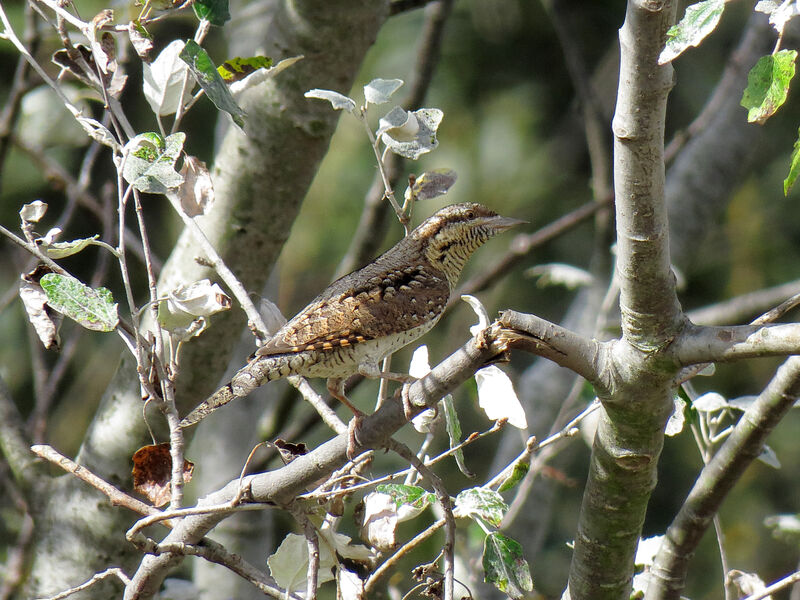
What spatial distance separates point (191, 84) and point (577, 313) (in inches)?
114

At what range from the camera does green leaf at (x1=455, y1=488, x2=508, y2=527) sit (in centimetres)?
163

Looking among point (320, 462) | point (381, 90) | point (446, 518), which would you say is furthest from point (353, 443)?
point (381, 90)

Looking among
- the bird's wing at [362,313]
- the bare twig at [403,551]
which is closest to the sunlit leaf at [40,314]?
the bird's wing at [362,313]

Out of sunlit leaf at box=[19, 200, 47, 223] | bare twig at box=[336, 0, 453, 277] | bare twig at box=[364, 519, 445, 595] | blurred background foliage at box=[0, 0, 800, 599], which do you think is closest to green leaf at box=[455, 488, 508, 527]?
bare twig at box=[364, 519, 445, 595]

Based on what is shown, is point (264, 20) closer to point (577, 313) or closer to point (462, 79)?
point (577, 313)

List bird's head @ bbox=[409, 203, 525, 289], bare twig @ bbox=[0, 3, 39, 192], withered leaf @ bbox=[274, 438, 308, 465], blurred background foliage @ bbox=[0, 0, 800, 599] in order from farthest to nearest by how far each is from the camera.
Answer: blurred background foliage @ bbox=[0, 0, 800, 599] → bare twig @ bbox=[0, 3, 39, 192] → bird's head @ bbox=[409, 203, 525, 289] → withered leaf @ bbox=[274, 438, 308, 465]

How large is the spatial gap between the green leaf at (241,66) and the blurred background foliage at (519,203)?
3341 millimetres

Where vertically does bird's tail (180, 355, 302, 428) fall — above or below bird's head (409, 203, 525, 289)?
below

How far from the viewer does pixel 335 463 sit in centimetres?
158

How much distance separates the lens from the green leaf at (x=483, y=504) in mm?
1626

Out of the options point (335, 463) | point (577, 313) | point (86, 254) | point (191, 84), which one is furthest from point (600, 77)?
point (335, 463)

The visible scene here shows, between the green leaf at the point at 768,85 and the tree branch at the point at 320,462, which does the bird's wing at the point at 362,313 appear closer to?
the tree branch at the point at 320,462

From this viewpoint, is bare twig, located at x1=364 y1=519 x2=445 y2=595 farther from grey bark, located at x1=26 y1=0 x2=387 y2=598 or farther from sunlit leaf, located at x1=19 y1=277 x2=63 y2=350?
grey bark, located at x1=26 y1=0 x2=387 y2=598

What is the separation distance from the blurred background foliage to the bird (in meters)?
2.71
